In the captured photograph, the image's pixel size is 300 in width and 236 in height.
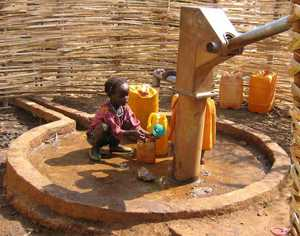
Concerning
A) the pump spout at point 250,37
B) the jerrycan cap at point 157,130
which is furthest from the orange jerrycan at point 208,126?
the pump spout at point 250,37

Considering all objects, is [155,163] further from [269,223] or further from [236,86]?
[236,86]

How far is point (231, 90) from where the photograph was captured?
6621 millimetres

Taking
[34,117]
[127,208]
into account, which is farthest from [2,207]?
[34,117]

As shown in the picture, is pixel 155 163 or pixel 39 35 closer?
pixel 155 163

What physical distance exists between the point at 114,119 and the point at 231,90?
2.87 meters

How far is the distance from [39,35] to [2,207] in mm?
3137

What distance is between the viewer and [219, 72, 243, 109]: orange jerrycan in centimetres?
660

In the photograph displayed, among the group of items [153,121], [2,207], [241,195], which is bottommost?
[2,207]

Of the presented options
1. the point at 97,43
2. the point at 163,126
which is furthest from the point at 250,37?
the point at 97,43

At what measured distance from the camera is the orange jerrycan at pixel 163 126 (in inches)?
166

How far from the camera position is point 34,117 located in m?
5.86

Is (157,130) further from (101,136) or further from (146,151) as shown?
(101,136)

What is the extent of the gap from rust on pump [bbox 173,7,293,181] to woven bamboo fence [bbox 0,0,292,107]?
10.1 feet

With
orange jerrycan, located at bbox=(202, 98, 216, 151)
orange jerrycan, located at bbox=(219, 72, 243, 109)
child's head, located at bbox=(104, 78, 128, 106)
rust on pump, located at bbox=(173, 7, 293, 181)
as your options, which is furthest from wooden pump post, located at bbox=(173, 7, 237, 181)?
orange jerrycan, located at bbox=(219, 72, 243, 109)
